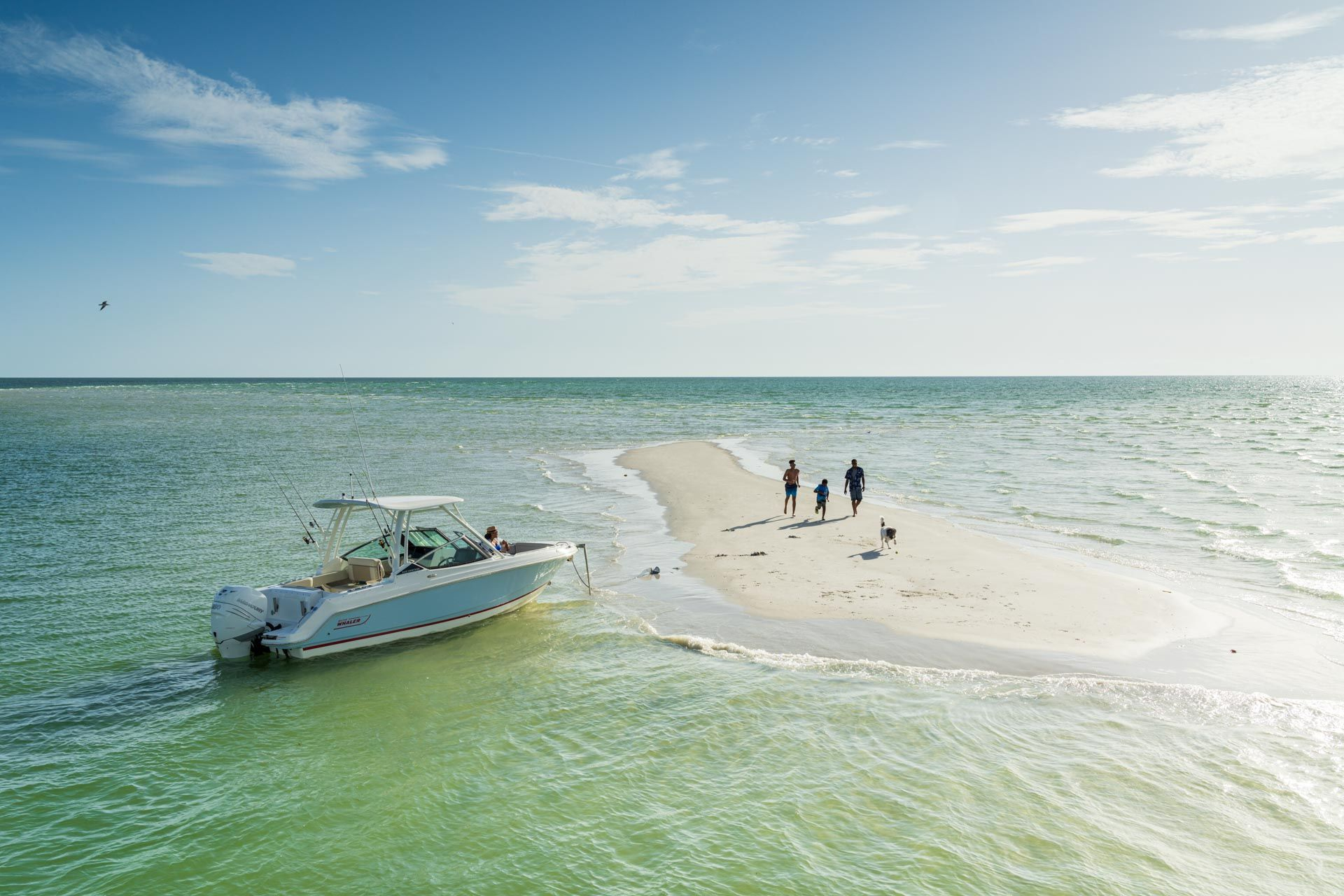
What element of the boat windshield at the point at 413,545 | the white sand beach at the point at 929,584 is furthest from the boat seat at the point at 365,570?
the white sand beach at the point at 929,584

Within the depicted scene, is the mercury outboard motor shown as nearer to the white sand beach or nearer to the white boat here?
the white boat

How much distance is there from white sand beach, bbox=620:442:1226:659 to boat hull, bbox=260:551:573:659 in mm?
4242

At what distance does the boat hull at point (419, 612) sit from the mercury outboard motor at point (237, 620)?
327mm

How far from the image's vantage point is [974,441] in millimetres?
50562

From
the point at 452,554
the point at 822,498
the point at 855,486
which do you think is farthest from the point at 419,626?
the point at 855,486

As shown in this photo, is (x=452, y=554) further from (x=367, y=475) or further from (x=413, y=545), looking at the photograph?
(x=367, y=475)

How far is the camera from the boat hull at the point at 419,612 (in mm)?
12820

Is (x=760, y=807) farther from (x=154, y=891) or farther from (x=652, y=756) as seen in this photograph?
(x=154, y=891)

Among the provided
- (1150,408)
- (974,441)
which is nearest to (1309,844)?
(974,441)

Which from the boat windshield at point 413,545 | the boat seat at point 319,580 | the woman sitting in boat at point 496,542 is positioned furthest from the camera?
the woman sitting in boat at point 496,542

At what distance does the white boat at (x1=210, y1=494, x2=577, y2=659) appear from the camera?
1276cm

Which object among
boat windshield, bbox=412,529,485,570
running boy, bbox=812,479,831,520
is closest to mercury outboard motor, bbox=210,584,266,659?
boat windshield, bbox=412,529,485,570

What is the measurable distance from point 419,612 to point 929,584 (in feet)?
33.2

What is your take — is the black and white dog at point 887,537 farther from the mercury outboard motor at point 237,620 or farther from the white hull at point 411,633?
the mercury outboard motor at point 237,620
